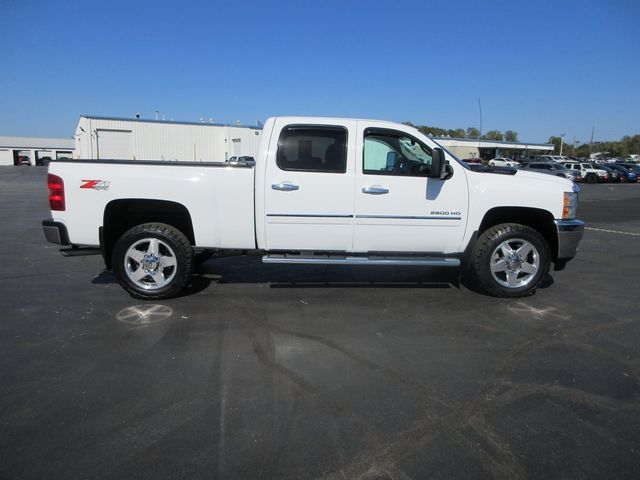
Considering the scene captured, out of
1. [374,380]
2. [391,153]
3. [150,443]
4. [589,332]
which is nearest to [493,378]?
[374,380]

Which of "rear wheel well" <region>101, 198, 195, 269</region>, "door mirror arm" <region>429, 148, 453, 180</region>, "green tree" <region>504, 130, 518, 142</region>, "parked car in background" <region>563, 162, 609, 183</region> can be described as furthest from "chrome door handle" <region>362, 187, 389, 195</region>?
"green tree" <region>504, 130, 518, 142</region>

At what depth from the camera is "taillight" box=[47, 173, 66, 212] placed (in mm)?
5238

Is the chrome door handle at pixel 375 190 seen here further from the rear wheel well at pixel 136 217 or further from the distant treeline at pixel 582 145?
the distant treeline at pixel 582 145

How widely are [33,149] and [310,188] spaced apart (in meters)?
114

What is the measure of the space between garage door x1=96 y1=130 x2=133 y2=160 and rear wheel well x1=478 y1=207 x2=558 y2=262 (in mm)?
50452

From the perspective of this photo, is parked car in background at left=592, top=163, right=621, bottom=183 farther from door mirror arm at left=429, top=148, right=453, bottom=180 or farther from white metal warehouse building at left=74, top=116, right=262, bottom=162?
door mirror arm at left=429, top=148, right=453, bottom=180

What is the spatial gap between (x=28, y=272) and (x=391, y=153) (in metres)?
5.47

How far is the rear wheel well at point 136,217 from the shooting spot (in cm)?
539

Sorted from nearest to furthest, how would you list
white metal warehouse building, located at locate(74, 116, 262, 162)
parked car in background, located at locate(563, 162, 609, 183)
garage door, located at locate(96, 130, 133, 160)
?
parked car in background, located at locate(563, 162, 609, 183)
white metal warehouse building, located at locate(74, 116, 262, 162)
garage door, located at locate(96, 130, 133, 160)

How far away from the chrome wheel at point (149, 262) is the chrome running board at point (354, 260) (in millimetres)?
1132

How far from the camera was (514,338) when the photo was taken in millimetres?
4520

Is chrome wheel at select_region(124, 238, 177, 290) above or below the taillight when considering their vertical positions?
below

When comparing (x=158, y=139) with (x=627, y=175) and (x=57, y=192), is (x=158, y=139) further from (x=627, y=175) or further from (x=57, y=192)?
(x=57, y=192)

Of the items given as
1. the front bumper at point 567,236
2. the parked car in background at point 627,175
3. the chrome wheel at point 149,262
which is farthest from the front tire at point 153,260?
the parked car in background at point 627,175
